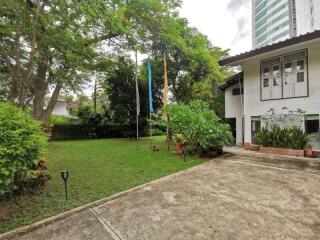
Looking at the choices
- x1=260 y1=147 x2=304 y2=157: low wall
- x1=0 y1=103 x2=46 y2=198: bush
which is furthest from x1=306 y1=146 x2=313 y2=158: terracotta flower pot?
x1=0 y1=103 x2=46 y2=198: bush

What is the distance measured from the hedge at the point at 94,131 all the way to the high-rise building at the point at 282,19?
201 ft

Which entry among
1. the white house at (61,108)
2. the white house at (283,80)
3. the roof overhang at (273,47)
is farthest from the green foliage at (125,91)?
the white house at (61,108)

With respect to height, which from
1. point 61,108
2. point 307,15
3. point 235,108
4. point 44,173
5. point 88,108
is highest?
point 307,15

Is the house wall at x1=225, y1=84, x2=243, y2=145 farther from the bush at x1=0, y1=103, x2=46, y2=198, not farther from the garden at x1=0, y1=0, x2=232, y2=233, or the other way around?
the bush at x1=0, y1=103, x2=46, y2=198

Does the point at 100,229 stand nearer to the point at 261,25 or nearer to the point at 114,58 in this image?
the point at 114,58

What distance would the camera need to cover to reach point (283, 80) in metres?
10.3

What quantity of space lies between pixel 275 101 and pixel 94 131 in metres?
15.8

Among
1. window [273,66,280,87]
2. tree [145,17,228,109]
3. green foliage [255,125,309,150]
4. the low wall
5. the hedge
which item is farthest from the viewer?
the hedge

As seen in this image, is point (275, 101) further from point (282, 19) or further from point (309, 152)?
point (282, 19)

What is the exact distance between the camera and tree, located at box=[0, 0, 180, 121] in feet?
17.0

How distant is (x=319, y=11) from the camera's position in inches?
2192

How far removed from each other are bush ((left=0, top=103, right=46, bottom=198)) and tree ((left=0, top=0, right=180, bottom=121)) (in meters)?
0.97

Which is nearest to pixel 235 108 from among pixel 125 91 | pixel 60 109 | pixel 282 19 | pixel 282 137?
pixel 282 137

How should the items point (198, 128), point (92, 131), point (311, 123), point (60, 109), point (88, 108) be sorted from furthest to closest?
point (60, 109) → point (88, 108) → point (92, 131) → point (311, 123) → point (198, 128)
